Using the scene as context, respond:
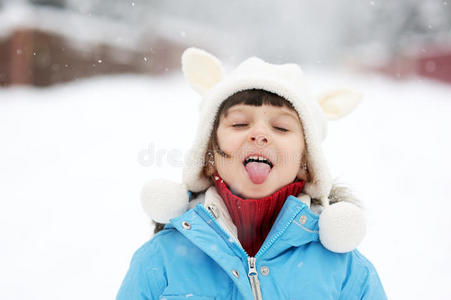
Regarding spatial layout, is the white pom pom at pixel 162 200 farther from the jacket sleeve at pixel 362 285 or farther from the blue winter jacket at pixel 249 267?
the jacket sleeve at pixel 362 285

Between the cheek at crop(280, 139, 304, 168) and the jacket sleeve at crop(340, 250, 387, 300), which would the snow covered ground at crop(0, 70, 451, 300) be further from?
the jacket sleeve at crop(340, 250, 387, 300)

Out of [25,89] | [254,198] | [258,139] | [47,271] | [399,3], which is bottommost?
[47,271]

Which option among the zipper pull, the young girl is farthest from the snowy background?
the zipper pull

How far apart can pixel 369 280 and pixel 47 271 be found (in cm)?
225

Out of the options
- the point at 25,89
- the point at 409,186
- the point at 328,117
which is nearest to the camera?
the point at 328,117

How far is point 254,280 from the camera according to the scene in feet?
4.00

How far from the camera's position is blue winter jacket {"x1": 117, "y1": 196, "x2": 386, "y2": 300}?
121 cm

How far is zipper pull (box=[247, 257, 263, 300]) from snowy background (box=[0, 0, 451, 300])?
1.98 ft

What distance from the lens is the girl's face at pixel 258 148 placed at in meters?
1.32

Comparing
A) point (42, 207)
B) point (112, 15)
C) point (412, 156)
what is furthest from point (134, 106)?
point (112, 15)

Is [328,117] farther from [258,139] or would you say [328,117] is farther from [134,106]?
[134,106]

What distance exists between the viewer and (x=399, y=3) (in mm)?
25438

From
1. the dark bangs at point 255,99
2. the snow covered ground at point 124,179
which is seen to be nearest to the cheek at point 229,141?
the dark bangs at point 255,99

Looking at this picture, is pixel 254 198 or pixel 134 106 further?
pixel 134 106
